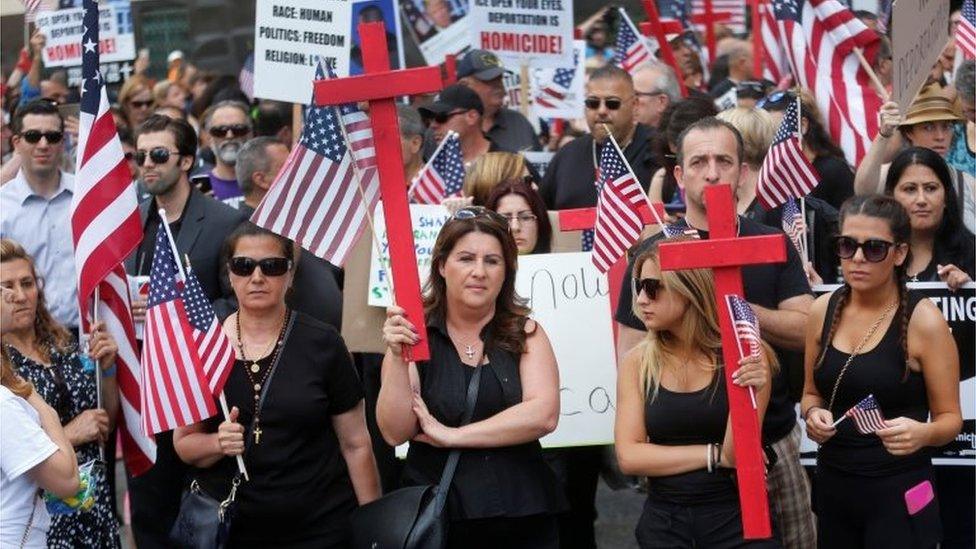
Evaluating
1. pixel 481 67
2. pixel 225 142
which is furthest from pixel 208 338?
pixel 481 67

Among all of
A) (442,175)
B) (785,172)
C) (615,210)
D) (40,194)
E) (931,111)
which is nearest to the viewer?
(615,210)

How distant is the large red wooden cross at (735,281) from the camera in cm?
539

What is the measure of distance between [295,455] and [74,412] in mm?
998

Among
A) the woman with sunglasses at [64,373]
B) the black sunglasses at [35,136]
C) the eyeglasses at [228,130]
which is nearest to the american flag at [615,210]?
Result: the woman with sunglasses at [64,373]

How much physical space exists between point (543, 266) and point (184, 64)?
12182mm

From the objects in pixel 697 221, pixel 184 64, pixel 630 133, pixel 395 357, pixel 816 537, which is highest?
pixel 184 64

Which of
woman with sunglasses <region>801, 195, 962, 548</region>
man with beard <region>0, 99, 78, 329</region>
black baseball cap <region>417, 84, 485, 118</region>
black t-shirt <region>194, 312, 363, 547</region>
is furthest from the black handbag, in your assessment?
black baseball cap <region>417, 84, 485, 118</region>

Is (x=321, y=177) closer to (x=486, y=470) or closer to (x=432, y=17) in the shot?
(x=486, y=470)

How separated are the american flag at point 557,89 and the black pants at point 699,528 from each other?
7392mm

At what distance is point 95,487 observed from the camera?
6.56 m

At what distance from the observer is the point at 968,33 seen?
27.1 feet

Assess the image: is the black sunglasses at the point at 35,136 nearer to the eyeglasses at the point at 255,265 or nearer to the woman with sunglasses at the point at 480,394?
the eyeglasses at the point at 255,265

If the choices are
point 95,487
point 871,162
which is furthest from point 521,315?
point 871,162

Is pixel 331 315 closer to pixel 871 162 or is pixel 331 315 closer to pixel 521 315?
pixel 521 315
